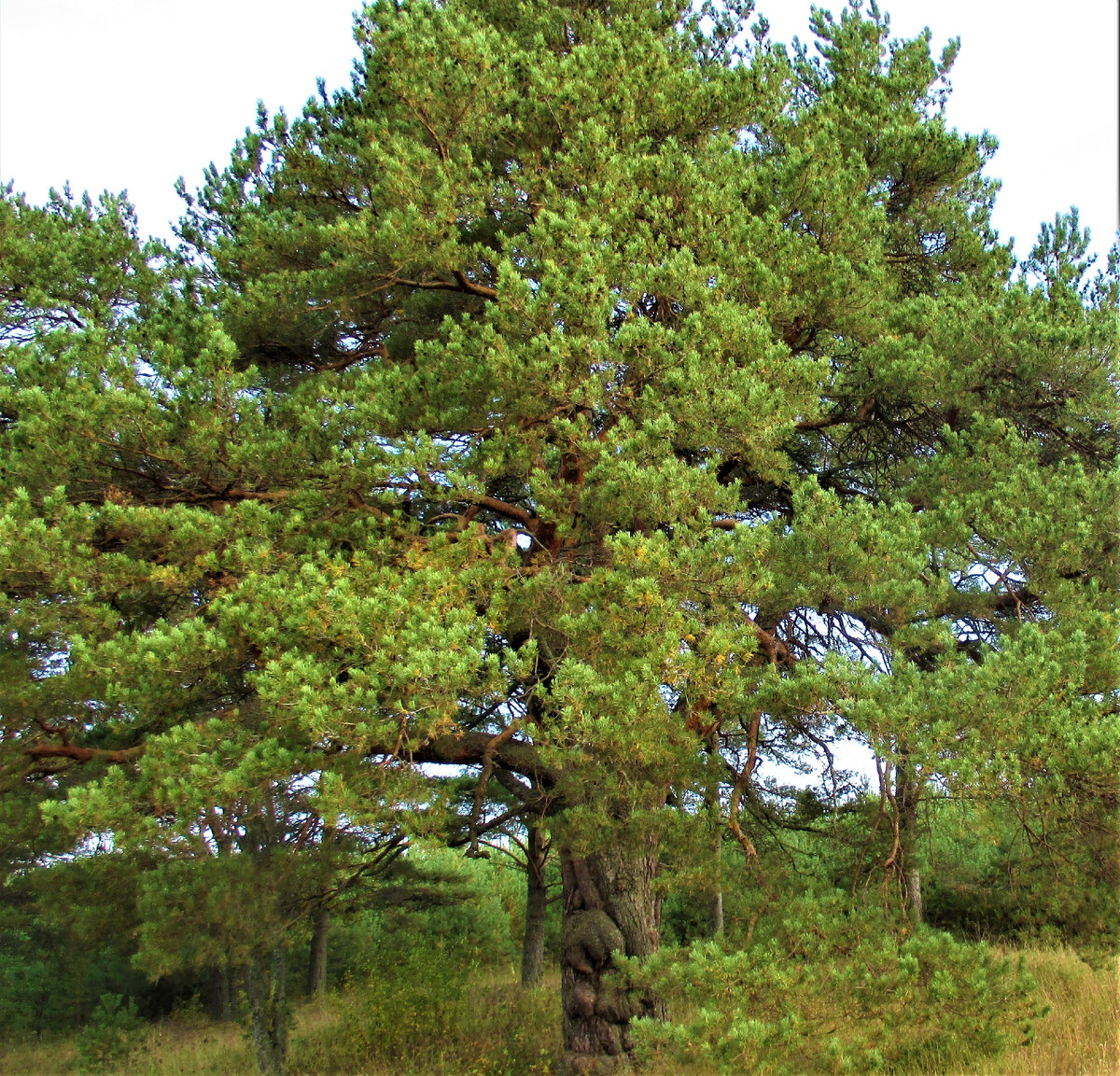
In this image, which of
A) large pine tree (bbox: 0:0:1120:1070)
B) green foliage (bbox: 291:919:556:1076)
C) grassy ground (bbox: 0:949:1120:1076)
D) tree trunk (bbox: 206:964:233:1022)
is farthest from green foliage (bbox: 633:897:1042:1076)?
tree trunk (bbox: 206:964:233:1022)

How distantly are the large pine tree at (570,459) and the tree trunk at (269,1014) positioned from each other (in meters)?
3.99

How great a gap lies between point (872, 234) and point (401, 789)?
21.9 ft

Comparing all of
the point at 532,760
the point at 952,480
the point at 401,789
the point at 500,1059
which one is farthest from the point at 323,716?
the point at 500,1059

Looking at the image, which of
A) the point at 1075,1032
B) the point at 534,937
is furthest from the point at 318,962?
the point at 1075,1032

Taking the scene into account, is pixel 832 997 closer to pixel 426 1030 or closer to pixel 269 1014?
pixel 426 1030

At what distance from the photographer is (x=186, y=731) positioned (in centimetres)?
603

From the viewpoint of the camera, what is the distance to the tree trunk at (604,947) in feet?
24.8

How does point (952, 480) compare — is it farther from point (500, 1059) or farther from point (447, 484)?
point (500, 1059)

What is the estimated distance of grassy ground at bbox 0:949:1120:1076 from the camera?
6.64 meters

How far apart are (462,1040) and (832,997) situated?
6789 mm

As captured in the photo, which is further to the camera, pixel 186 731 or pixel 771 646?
pixel 771 646

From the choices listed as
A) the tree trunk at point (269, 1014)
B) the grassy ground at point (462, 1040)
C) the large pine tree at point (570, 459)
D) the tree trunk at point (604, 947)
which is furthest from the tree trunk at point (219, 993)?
the tree trunk at point (604, 947)

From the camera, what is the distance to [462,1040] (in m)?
11.0

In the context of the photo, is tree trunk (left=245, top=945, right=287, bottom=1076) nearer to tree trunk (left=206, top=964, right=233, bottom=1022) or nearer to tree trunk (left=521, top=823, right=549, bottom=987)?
tree trunk (left=521, top=823, right=549, bottom=987)
